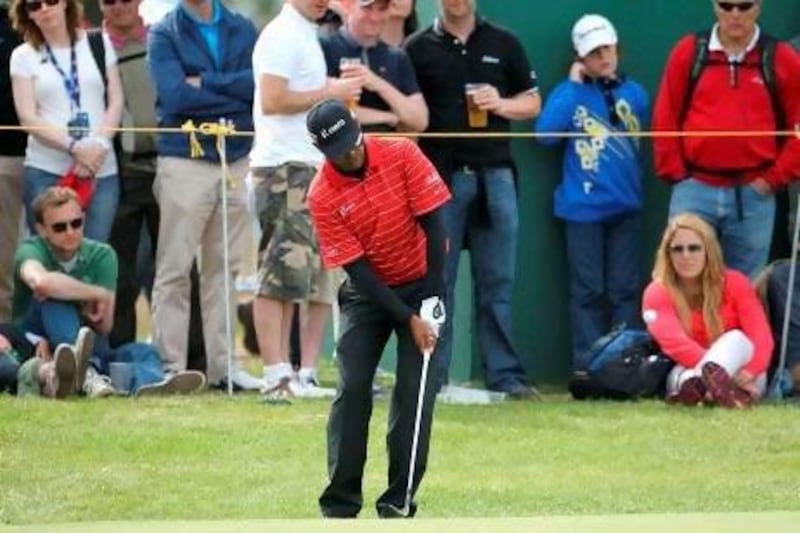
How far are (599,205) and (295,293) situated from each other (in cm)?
221

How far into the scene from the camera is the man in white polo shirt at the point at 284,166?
14.4m

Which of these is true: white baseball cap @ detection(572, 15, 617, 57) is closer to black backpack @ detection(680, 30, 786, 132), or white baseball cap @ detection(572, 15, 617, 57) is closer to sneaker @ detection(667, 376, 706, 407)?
black backpack @ detection(680, 30, 786, 132)

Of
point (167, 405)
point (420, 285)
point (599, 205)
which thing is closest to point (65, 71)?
point (167, 405)

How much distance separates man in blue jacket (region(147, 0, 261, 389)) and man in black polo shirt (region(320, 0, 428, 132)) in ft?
1.89

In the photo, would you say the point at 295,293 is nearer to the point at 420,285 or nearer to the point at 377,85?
the point at 377,85

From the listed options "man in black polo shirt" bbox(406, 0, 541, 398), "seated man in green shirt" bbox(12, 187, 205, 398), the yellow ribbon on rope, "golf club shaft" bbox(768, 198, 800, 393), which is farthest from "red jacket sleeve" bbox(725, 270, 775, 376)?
"seated man in green shirt" bbox(12, 187, 205, 398)

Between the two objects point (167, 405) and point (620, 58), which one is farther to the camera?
Answer: point (620, 58)

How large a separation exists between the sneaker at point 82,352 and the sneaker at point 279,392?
0.98 m

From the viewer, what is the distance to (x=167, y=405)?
14266mm

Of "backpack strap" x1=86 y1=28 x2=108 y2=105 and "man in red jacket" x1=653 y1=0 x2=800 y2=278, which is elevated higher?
"backpack strap" x1=86 y1=28 x2=108 y2=105

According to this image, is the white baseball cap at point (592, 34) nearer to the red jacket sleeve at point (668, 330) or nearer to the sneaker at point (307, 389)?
the red jacket sleeve at point (668, 330)

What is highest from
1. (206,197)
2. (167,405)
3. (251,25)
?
(251,25)

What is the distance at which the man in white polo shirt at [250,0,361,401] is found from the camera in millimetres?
14445

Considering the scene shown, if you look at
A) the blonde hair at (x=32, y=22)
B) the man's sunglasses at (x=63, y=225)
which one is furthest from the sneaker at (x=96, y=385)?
the blonde hair at (x=32, y=22)
